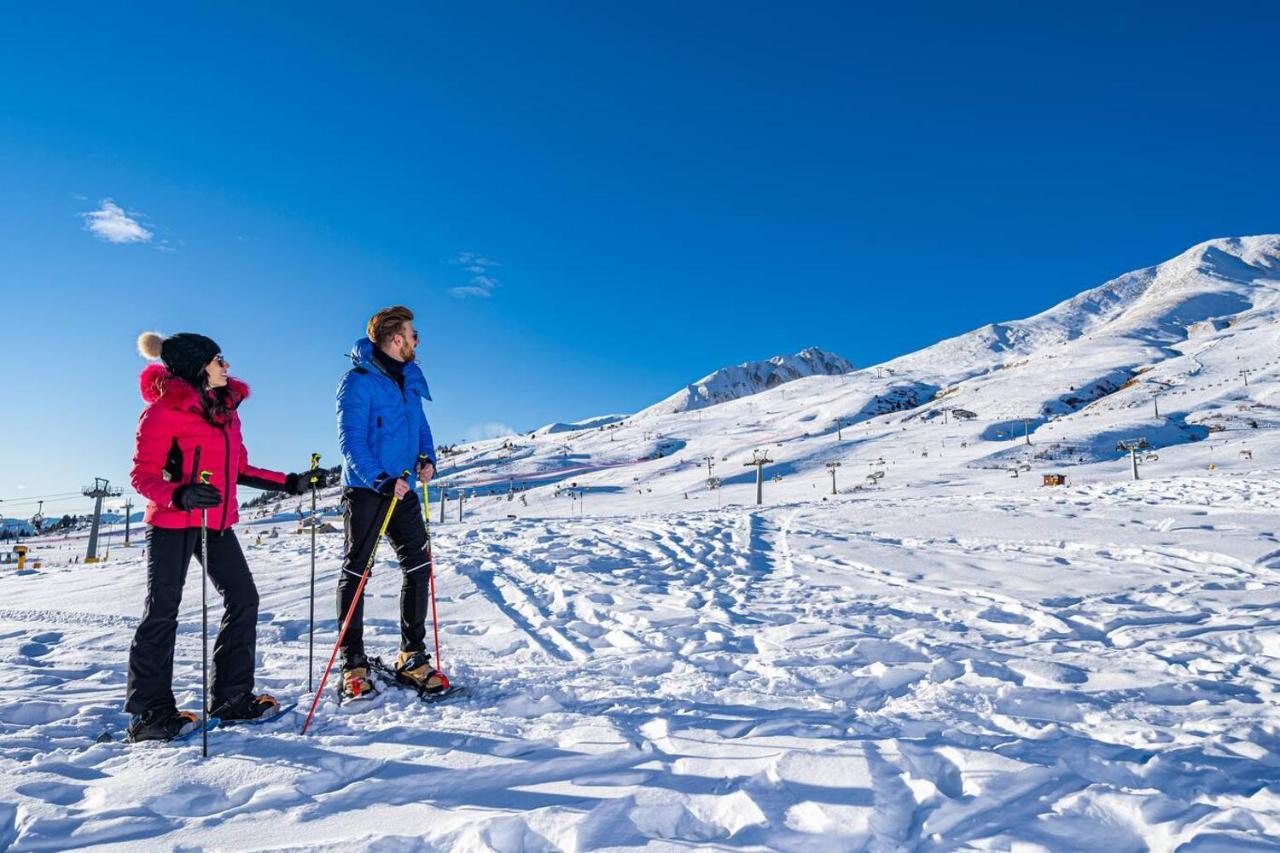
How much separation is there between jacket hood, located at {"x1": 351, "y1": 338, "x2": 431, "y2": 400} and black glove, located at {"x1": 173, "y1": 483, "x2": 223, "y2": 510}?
1.28m

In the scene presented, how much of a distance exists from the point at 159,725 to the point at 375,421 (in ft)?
6.66

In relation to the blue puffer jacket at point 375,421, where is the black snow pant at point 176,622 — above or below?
below

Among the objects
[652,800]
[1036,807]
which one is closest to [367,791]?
[652,800]

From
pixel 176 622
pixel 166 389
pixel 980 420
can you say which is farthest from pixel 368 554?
pixel 980 420

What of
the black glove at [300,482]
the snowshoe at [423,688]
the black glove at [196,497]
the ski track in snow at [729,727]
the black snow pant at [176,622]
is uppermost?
the black glove at [300,482]

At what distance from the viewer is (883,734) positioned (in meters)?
3.02

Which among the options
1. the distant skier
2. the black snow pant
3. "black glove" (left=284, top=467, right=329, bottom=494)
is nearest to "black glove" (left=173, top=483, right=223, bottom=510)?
the distant skier

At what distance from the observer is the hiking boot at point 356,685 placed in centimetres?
379

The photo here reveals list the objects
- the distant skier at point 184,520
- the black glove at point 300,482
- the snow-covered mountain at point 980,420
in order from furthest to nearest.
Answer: the snow-covered mountain at point 980,420 → the black glove at point 300,482 → the distant skier at point 184,520

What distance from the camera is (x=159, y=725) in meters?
3.30

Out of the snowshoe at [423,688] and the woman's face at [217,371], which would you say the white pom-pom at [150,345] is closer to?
the woman's face at [217,371]

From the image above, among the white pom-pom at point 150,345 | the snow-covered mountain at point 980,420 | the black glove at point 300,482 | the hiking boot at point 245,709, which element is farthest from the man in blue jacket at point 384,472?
the snow-covered mountain at point 980,420

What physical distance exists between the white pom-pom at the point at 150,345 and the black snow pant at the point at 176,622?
1.02m

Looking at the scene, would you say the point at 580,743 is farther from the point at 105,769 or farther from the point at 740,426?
the point at 740,426
